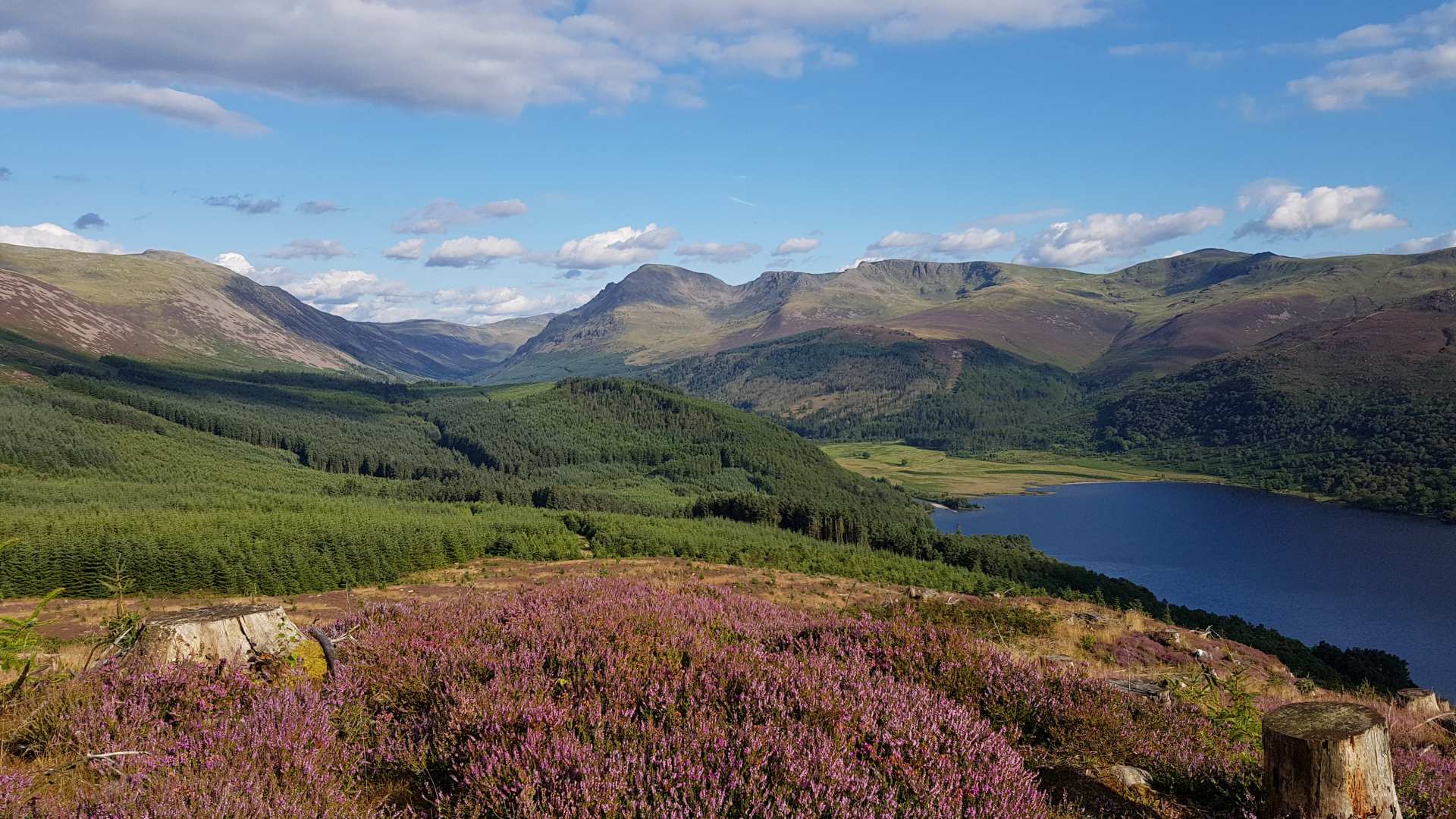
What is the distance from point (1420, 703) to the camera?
1501 centimetres

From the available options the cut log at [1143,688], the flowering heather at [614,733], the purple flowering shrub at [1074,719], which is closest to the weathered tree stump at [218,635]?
the flowering heather at [614,733]

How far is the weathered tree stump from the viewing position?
25.5 feet

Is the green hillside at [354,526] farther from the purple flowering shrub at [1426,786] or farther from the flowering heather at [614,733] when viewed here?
the purple flowering shrub at [1426,786]

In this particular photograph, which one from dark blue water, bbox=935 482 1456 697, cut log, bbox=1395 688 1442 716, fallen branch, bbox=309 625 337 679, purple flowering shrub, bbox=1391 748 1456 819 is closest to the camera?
purple flowering shrub, bbox=1391 748 1456 819

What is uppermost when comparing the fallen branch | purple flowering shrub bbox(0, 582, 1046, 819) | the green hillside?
purple flowering shrub bbox(0, 582, 1046, 819)

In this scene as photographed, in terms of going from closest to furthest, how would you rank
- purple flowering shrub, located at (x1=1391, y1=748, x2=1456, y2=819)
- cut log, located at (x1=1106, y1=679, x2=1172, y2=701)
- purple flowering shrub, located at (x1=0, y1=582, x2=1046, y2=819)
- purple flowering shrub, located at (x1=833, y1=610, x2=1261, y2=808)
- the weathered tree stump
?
purple flowering shrub, located at (x1=0, y1=582, x2=1046, y2=819) → purple flowering shrub, located at (x1=1391, y1=748, x2=1456, y2=819) → purple flowering shrub, located at (x1=833, y1=610, x2=1261, y2=808) → the weathered tree stump → cut log, located at (x1=1106, y1=679, x2=1172, y2=701)

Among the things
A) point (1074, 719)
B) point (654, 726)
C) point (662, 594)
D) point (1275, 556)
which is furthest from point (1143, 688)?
point (1275, 556)

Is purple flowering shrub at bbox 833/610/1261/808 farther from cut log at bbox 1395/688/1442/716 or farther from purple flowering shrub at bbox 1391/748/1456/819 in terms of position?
cut log at bbox 1395/688/1442/716

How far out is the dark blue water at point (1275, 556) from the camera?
81.7 metres

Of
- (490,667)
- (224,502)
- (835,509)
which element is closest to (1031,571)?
(835,509)

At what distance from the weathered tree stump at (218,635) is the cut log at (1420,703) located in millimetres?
18981

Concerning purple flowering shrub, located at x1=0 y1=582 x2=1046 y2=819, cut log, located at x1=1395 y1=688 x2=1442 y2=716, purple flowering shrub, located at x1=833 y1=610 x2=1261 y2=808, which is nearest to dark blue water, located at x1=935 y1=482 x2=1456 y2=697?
cut log, located at x1=1395 y1=688 x2=1442 y2=716

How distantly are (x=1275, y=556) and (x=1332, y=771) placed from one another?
459 ft

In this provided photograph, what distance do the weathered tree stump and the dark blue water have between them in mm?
82912
